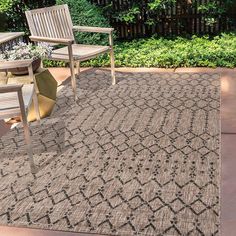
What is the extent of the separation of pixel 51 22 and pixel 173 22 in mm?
2517

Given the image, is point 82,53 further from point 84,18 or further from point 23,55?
point 84,18

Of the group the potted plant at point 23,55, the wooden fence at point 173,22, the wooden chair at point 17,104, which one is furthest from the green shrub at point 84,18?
the wooden chair at point 17,104

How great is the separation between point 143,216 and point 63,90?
9.22 feet

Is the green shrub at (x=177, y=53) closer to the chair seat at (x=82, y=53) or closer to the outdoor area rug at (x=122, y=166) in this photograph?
the outdoor area rug at (x=122, y=166)

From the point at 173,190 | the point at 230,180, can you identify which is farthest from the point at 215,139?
the point at 173,190

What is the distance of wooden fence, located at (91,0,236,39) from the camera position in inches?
262

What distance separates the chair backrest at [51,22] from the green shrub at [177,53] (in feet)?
2.80

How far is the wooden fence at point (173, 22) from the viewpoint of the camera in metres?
6.66

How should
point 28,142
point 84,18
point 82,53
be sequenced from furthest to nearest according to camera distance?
point 84,18
point 82,53
point 28,142

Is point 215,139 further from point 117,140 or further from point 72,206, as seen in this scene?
point 72,206

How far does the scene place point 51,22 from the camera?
5.09 metres

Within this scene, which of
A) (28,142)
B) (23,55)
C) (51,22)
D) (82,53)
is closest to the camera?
(28,142)

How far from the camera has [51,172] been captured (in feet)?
10.3

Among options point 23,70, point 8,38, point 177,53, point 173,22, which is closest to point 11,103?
point 23,70
